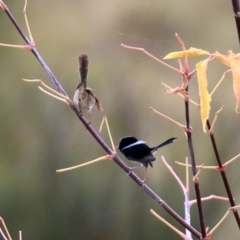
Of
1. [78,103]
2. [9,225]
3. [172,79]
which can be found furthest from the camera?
[9,225]

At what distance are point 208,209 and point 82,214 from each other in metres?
0.39

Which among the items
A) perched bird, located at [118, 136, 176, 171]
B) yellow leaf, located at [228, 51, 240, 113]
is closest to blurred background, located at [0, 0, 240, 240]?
perched bird, located at [118, 136, 176, 171]

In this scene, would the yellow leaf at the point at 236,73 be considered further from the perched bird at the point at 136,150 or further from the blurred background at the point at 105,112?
the blurred background at the point at 105,112

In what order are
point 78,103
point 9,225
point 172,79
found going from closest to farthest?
point 78,103 → point 172,79 → point 9,225

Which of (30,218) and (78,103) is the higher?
(78,103)

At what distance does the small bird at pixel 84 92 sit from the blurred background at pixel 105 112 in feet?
2.83

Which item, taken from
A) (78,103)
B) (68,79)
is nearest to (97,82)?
(68,79)

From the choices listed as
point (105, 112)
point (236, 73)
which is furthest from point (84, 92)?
point (105, 112)

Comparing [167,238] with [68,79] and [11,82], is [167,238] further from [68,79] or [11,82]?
[11,82]

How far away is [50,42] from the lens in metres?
1.36

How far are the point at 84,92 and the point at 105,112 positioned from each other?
2.96 feet

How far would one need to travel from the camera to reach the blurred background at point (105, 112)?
1.28 meters

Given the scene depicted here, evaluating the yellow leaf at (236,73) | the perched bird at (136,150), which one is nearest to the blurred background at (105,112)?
the perched bird at (136,150)

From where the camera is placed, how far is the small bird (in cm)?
37
